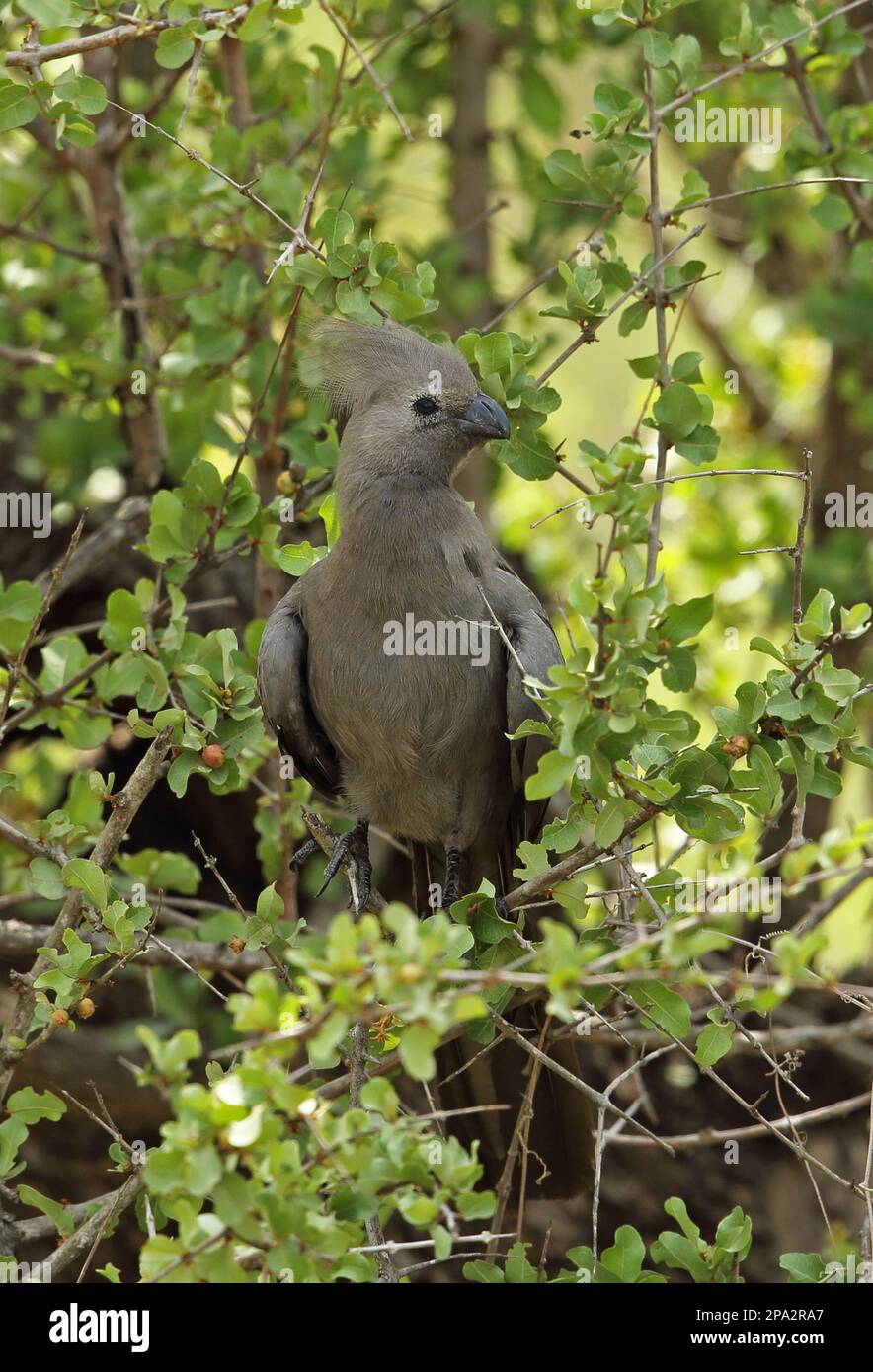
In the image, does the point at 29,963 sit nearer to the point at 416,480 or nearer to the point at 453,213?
the point at 416,480

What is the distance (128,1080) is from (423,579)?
2.22 m

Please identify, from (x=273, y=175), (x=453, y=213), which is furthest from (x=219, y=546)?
(x=453, y=213)

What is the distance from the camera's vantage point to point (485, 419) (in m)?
3.62

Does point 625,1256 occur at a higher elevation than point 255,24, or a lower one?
lower

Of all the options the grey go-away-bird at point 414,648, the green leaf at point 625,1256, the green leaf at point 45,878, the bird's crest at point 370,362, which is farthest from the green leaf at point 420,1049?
the bird's crest at point 370,362

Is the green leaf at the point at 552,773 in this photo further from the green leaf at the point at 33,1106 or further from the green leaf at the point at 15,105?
the green leaf at the point at 15,105

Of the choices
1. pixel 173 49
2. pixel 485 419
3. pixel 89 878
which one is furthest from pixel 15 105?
pixel 89 878

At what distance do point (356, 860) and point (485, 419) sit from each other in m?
Answer: 1.41

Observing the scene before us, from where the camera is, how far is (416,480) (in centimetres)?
398

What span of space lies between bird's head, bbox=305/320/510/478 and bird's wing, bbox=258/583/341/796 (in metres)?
0.49

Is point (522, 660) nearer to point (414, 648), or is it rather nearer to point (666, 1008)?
point (414, 648)

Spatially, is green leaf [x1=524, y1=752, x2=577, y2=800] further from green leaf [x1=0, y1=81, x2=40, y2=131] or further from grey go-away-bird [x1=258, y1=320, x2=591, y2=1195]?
green leaf [x1=0, y1=81, x2=40, y2=131]

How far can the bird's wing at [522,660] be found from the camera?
3789 mm

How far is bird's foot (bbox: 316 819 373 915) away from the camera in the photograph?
13.2 feet
